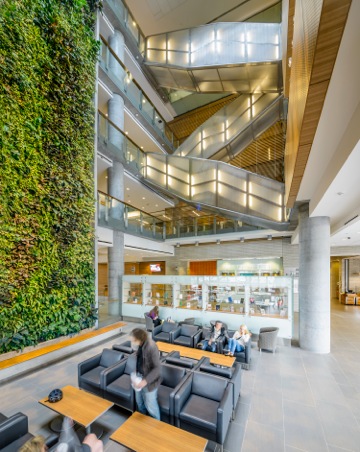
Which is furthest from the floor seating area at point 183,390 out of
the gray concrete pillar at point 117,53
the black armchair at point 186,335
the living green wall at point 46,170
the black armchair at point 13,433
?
the gray concrete pillar at point 117,53

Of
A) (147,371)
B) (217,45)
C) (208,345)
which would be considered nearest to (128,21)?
(217,45)

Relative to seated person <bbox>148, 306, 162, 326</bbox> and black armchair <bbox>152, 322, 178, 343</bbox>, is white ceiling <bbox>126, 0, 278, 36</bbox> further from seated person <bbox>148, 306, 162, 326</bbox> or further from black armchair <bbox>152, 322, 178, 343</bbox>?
black armchair <bbox>152, 322, 178, 343</bbox>

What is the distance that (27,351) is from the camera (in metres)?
5.56

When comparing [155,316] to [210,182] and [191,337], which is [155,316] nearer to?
[191,337]

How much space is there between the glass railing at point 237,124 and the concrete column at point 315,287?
6.05m

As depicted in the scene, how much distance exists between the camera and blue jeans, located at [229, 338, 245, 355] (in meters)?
5.52

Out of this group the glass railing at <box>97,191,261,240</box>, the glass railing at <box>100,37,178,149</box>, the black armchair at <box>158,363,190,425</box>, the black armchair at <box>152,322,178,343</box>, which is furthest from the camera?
the glass railing at <box>100,37,178,149</box>

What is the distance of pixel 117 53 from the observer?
11125 millimetres

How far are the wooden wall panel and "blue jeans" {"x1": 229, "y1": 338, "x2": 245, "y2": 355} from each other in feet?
33.0

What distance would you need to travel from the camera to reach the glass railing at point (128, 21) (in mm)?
10727

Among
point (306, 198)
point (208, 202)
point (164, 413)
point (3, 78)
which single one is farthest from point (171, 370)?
point (3, 78)

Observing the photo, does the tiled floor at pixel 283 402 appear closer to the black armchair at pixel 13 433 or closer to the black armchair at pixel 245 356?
the black armchair at pixel 245 356

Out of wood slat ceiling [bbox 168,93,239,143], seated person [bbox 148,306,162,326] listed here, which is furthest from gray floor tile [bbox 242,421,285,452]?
wood slat ceiling [bbox 168,93,239,143]

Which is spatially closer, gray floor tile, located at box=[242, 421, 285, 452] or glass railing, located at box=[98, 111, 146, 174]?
gray floor tile, located at box=[242, 421, 285, 452]
